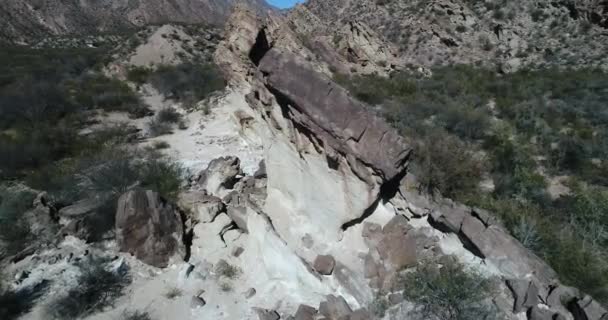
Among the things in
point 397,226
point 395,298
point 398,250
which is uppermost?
point 397,226

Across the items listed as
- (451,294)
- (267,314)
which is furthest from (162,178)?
(451,294)

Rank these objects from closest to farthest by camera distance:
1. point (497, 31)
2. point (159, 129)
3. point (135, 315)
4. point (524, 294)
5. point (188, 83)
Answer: point (524, 294)
point (135, 315)
point (159, 129)
point (188, 83)
point (497, 31)

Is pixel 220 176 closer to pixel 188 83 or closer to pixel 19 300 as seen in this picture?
pixel 19 300

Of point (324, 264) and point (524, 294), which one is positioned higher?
point (524, 294)

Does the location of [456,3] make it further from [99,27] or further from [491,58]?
[99,27]

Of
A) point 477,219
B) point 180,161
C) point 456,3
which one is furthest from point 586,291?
point 456,3

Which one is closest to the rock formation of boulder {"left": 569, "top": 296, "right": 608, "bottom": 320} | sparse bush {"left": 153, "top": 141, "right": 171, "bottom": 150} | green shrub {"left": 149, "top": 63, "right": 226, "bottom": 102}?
boulder {"left": 569, "top": 296, "right": 608, "bottom": 320}
